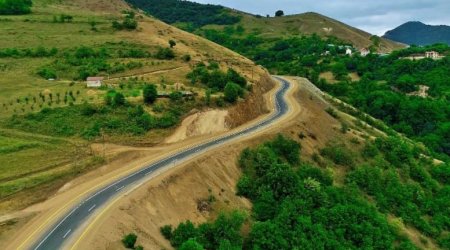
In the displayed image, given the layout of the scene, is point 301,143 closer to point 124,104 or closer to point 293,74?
point 124,104

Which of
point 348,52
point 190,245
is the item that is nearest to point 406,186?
point 190,245

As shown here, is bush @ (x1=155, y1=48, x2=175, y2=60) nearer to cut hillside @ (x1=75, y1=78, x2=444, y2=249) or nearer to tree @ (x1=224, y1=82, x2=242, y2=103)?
tree @ (x1=224, y1=82, x2=242, y2=103)

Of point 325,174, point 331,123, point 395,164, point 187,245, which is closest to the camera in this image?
point 187,245

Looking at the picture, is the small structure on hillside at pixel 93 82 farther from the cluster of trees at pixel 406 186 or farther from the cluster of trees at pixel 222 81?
the cluster of trees at pixel 406 186

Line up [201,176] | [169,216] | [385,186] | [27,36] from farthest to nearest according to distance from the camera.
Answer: [27,36] → [385,186] → [201,176] → [169,216]

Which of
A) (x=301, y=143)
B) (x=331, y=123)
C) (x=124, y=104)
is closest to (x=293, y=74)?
(x=331, y=123)

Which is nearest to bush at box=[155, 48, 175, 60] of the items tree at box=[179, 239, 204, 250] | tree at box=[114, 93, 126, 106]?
tree at box=[114, 93, 126, 106]

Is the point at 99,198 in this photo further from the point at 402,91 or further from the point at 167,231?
the point at 402,91
